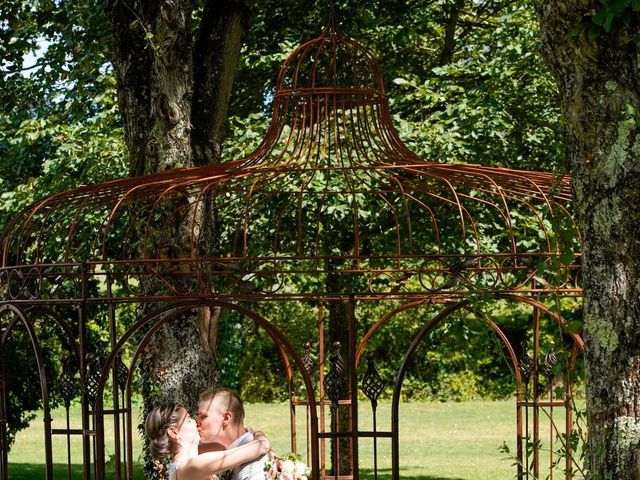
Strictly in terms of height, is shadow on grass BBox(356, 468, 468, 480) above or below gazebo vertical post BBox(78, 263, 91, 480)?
below

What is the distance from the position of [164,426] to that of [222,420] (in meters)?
0.38

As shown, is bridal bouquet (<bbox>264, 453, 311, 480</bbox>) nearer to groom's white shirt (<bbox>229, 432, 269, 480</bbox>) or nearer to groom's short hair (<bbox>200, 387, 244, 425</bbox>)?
groom's white shirt (<bbox>229, 432, 269, 480</bbox>)

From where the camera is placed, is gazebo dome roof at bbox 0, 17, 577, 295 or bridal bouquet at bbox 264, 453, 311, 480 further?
gazebo dome roof at bbox 0, 17, 577, 295

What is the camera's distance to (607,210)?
3.00m

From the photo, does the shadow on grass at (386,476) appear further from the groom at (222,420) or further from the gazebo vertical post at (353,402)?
the groom at (222,420)

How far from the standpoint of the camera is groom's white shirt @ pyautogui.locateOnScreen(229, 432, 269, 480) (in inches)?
172

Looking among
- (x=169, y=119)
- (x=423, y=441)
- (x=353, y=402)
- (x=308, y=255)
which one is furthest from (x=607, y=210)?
(x=423, y=441)

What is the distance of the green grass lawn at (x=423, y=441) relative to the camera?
12195 millimetres

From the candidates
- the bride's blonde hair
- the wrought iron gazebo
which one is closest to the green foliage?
the wrought iron gazebo

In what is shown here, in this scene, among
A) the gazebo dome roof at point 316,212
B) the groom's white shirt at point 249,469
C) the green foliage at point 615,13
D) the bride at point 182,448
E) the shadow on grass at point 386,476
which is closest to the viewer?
the green foliage at point 615,13

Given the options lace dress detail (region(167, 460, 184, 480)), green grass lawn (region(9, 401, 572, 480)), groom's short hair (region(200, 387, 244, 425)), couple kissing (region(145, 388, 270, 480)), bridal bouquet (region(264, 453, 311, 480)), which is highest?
groom's short hair (region(200, 387, 244, 425))

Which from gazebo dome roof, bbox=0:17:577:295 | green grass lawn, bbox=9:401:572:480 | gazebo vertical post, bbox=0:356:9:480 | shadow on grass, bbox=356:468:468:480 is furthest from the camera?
green grass lawn, bbox=9:401:572:480

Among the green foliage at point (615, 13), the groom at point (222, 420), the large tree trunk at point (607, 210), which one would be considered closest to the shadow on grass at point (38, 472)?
the groom at point (222, 420)

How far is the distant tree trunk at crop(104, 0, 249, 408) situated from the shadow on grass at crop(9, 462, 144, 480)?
20.1 ft
